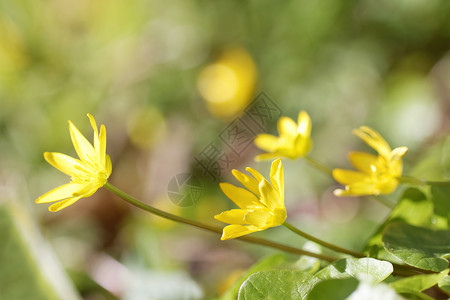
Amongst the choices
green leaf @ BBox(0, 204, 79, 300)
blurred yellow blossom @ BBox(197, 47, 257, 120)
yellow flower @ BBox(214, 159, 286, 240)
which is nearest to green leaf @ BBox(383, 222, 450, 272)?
yellow flower @ BBox(214, 159, 286, 240)

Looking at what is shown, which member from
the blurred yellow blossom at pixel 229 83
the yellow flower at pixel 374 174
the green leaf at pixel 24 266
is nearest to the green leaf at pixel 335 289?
the yellow flower at pixel 374 174

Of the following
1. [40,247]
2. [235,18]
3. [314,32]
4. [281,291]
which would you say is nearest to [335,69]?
[314,32]

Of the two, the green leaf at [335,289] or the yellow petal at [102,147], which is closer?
the green leaf at [335,289]

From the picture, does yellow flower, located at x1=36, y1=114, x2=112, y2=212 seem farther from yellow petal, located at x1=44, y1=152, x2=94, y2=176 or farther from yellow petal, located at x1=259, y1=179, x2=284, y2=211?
yellow petal, located at x1=259, y1=179, x2=284, y2=211

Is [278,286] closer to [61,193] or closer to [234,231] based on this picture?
[234,231]

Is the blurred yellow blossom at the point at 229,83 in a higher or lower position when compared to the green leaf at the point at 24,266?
higher

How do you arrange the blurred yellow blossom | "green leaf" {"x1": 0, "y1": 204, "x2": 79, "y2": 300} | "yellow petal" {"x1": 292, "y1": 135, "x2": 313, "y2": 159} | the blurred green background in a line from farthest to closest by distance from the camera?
the blurred yellow blossom, the blurred green background, "green leaf" {"x1": 0, "y1": 204, "x2": 79, "y2": 300}, "yellow petal" {"x1": 292, "y1": 135, "x2": 313, "y2": 159}

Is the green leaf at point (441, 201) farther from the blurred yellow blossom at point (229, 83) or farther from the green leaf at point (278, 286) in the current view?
the blurred yellow blossom at point (229, 83)
